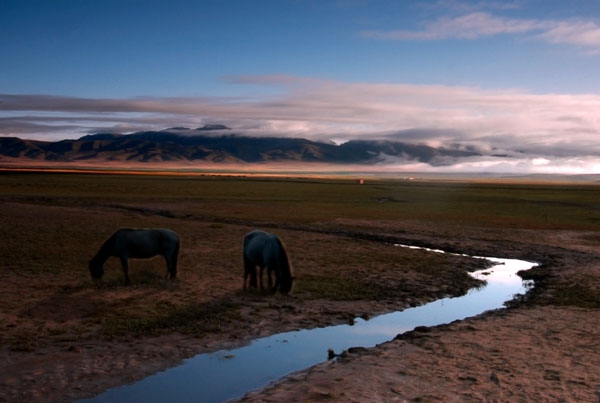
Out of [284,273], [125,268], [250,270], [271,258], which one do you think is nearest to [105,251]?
[125,268]

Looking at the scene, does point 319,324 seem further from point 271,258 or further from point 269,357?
point 271,258

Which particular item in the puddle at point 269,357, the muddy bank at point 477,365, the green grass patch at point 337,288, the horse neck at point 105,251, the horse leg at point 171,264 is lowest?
the puddle at point 269,357

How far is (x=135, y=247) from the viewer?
1630 centimetres

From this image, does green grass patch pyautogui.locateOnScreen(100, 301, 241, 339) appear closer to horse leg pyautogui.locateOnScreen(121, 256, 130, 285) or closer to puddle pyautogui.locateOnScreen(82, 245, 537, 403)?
puddle pyautogui.locateOnScreen(82, 245, 537, 403)

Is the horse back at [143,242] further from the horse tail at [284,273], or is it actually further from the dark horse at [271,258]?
the horse tail at [284,273]

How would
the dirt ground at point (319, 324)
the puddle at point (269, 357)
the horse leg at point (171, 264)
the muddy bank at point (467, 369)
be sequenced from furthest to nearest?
the horse leg at point (171, 264) → the puddle at point (269, 357) → the dirt ground at point (319, 324) → the muddy bank at point (467, 369)

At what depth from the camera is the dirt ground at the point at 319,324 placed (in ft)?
29.1

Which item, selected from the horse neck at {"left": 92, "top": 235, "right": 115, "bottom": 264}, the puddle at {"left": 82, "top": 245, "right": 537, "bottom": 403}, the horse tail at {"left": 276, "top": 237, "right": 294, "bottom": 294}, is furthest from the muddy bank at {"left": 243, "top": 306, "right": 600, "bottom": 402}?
the horse neck at {"left": 92, "top": 235, "right": 115, "bottom": 264}

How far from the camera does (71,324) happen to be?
12.2 m

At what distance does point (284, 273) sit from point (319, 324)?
2.62 metres

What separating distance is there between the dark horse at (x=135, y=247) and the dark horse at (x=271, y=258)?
2.61 meters

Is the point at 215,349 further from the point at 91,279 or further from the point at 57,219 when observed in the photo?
the point at 57,219

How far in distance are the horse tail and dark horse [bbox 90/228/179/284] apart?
12.2ft

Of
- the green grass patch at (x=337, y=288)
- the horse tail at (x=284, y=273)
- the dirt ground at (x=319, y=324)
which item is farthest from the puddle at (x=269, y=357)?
the horse tail at (x=284, y=273)
